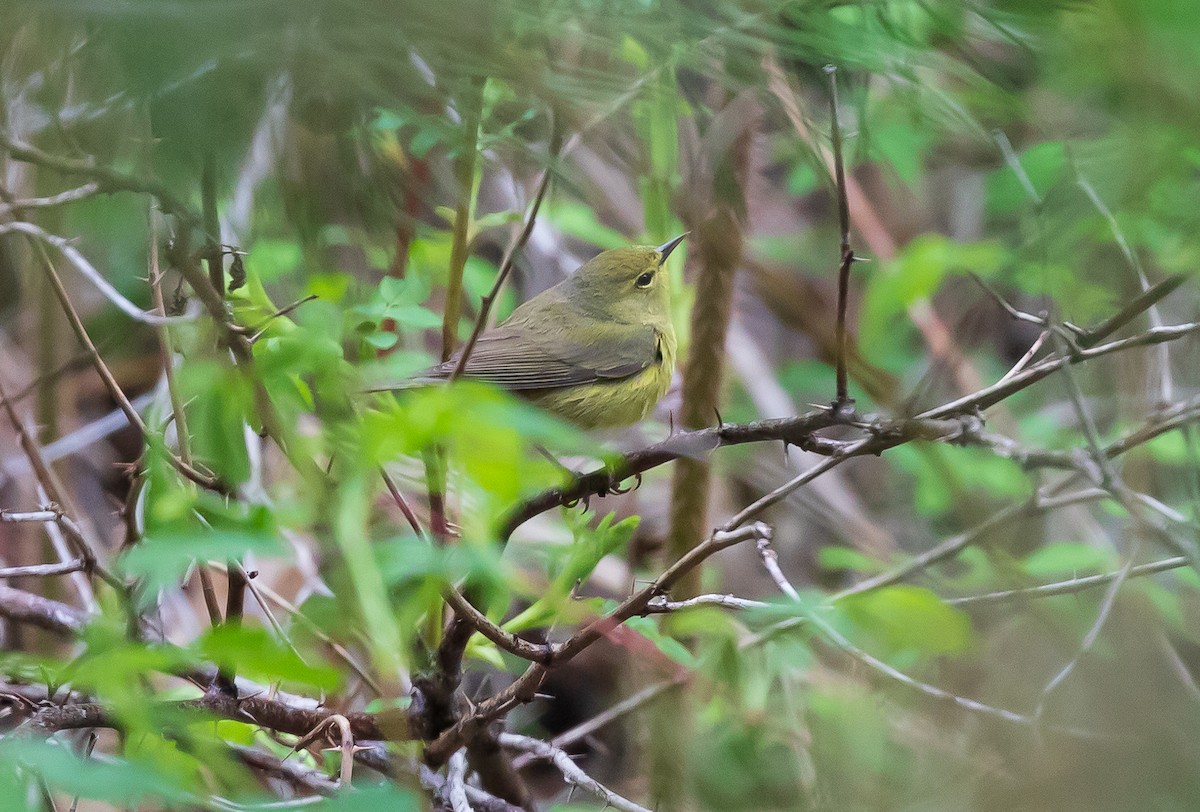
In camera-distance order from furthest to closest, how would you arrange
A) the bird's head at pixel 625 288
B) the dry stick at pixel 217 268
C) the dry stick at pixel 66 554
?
the bird's head at pixel 625 288 → the dry stick at pixel 66 554 → the dry stick at pixel 217 268

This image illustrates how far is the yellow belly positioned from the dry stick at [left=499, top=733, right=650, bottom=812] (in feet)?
4.23

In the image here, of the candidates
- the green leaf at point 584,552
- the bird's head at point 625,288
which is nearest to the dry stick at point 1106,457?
the green leaf at point 584,552

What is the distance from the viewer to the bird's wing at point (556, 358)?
122 inches

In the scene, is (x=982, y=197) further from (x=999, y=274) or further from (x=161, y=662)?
(x=161, y=662)

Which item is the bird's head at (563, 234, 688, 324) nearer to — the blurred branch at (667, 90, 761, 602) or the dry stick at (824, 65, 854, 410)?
the blurred branch at (667, 90, 761, 602)

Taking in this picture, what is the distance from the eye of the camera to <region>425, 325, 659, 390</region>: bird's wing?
309cm

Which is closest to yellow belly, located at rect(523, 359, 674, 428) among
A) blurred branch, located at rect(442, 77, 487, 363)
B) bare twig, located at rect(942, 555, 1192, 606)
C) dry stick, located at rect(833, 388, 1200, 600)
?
blurred branch, located at rect(442, 77, 487, 363)

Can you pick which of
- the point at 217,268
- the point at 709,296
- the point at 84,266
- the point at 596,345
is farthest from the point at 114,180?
the point at 596,345

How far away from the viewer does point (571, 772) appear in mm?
1654

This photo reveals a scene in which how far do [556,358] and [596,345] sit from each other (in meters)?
0.13

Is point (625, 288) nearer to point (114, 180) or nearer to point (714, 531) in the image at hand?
point (714, 531)

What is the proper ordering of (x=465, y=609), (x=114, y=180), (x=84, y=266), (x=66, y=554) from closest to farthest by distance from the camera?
(x=114, y=180), (x=465, y=609), (x=84, y=266), (x=66, y=554)

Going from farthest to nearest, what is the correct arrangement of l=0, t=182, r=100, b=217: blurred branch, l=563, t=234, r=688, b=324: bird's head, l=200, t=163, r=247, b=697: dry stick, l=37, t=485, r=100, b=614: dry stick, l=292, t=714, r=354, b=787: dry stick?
l=563, t=234, r=688, b=324: bird's head < l=37, t=485, r=100, b=614: dry stick < l=0, t=182, r=100, b=217: blurred branch < l=200, t=163, r=247, b=697: dry stick < l=292, t=714, r=354, b=787: dry stick

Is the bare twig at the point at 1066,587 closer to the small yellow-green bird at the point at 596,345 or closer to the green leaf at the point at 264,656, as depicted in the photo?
the green leaf at the point at 264,656
